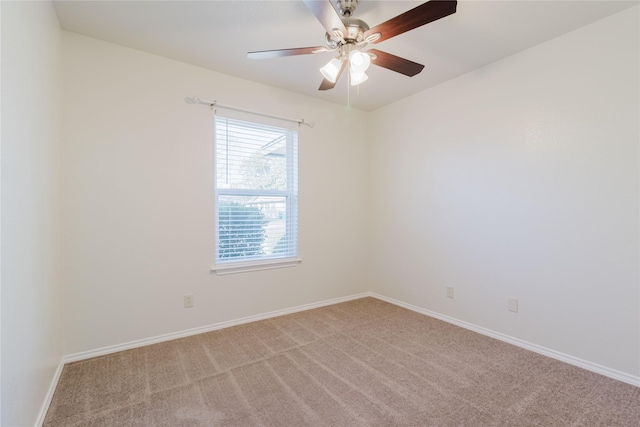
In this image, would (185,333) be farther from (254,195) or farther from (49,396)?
(254,195)

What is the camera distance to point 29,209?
5.03ft

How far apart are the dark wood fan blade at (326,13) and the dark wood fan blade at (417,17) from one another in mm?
199

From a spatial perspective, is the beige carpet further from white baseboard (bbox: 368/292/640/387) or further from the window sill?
the window sill

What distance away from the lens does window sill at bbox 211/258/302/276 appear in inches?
118

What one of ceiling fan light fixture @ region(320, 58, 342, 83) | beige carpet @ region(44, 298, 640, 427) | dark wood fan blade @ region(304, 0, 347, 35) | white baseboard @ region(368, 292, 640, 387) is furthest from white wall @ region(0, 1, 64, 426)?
white baseboard @ region(368, 292, 640, 387)

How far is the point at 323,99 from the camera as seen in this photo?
3672 millimetres

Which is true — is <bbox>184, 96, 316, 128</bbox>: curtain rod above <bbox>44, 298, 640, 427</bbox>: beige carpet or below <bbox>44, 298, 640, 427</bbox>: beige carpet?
above

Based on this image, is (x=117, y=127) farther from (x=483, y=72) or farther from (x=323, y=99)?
(x=483, y=72)

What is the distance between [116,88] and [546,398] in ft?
12.6

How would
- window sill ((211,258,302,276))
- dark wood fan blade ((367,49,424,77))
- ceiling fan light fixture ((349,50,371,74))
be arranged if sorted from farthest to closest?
window sill ((211,258,302,276))
dark wood fan blade ((367,49,424,77))
ceiling fan light fixture ((349,50,371,74))

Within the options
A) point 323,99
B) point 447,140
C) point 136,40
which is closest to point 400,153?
point 447,140

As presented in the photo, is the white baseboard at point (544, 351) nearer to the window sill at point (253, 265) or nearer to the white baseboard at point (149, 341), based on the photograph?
the white baseboard at point (149, 341)

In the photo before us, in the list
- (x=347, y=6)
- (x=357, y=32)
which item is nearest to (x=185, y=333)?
(x=357, y=32)

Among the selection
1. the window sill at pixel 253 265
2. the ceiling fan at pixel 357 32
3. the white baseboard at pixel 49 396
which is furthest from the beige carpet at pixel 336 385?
the ceiling fan at pixel 357 32
